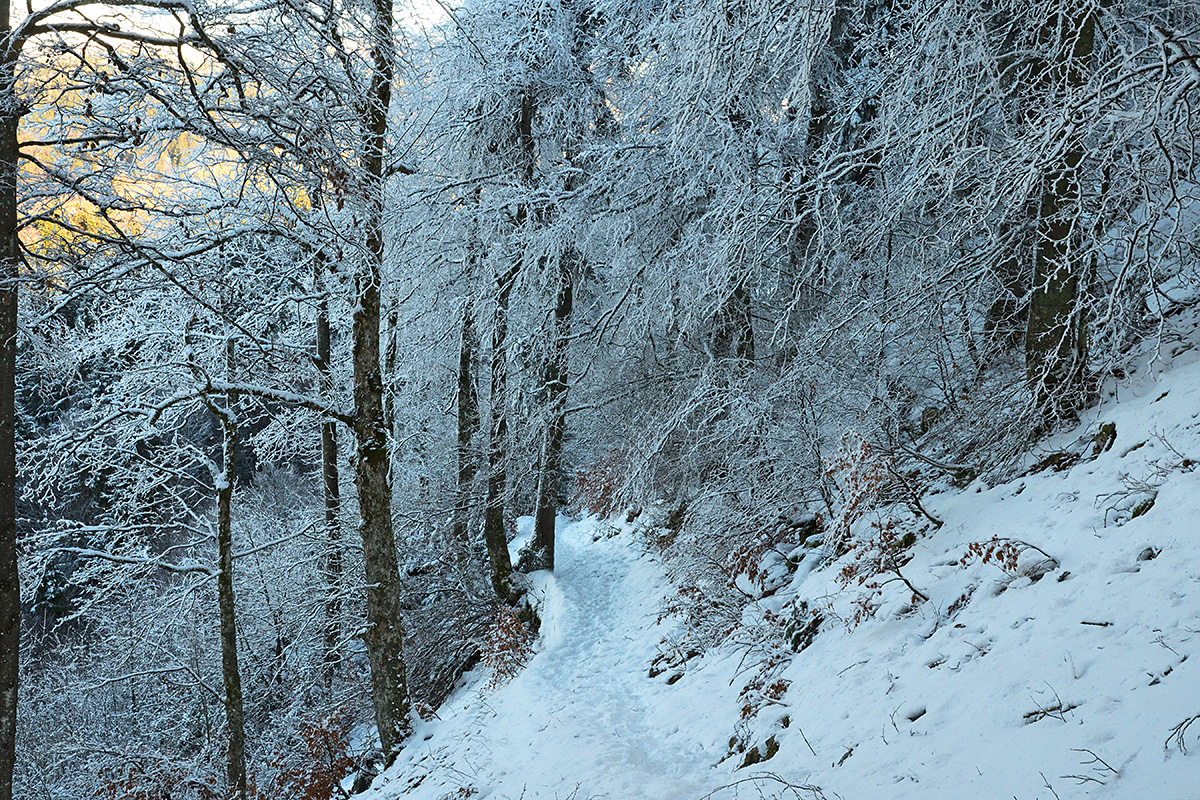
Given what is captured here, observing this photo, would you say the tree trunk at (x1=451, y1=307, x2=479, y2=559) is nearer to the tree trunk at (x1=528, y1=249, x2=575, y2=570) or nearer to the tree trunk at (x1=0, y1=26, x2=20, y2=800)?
the tree trunk at (x1=528, y1=249, x2=575, y2=570)

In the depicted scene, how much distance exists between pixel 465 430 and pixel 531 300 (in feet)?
8.58

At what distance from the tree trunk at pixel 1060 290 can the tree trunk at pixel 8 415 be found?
234 inches

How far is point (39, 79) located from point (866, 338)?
6.36 m

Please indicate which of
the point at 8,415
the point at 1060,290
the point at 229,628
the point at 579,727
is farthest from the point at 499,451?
the point at 1060,290

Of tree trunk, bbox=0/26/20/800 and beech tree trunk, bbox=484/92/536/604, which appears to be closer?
tree trunk, bbox=0/26/20/800

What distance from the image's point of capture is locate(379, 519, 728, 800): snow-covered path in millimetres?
5309

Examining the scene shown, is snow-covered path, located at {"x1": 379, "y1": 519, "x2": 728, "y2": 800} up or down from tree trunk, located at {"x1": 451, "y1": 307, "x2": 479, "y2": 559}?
down

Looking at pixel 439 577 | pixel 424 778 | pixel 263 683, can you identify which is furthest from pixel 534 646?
pixel 263 683

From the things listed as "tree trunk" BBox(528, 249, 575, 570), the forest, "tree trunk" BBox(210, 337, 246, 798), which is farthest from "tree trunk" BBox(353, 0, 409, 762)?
"tree trunk" BBox(528, 249, 575, 570)

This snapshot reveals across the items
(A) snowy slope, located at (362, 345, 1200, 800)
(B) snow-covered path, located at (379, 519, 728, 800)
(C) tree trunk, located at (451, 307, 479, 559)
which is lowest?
(B) snow-covered path, located at (379, 519, 728, 800)

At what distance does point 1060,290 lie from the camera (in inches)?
211

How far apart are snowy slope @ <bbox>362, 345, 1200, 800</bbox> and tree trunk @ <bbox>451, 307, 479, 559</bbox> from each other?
17.4 feet

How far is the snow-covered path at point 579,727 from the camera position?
5309 mm

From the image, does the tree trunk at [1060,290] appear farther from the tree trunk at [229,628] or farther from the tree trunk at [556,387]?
the tree trunk at [229,628]
